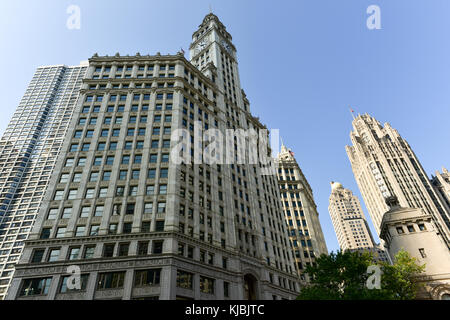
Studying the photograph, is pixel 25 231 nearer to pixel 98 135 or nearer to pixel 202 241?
pixel 98 135

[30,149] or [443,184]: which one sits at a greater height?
[30,149]

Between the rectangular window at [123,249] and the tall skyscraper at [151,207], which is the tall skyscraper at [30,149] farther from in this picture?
the rectangular window at [123,249]

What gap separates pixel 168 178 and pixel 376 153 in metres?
124

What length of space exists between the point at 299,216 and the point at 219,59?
54189 millimetres


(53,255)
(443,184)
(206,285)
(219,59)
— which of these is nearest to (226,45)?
(219,59)

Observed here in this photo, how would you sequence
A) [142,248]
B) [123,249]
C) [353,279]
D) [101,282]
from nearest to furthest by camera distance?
[353,279] < [101,282] < [123,249] < [142,248]

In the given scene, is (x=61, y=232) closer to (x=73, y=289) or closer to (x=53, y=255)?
(x=53, y=255)

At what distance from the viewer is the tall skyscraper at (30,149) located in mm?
96875

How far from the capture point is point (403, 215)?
52688mm

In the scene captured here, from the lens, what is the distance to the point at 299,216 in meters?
85.9

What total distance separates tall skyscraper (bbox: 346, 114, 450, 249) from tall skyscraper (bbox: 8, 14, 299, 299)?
77065mm

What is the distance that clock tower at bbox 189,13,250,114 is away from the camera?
72.1 metres

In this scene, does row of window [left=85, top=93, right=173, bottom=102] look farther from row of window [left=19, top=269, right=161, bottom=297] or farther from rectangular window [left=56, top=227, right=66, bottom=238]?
row of window [left=19, top=269, right=161, bottom=297]

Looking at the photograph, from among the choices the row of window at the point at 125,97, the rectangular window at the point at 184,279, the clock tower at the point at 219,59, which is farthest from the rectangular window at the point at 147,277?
the clock tower at the point at 219,59
